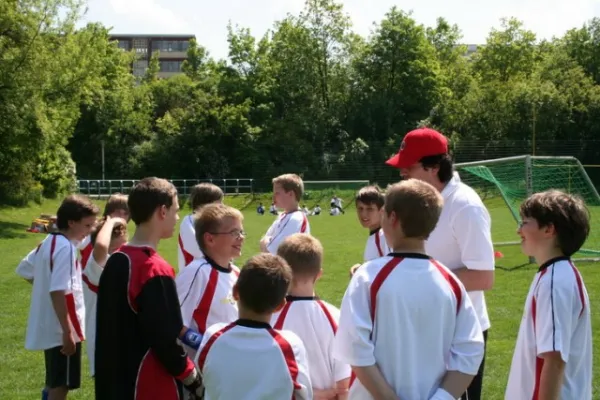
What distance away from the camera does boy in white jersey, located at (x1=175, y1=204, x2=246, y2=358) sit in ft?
12.8

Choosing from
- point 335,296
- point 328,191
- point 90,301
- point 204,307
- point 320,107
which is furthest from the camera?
point 320,107

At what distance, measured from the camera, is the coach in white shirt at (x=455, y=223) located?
12.3ft

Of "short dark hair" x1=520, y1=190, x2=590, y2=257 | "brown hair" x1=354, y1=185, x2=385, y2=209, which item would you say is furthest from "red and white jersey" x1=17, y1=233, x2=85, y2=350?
"short dark hair" x1=520, y1=190, x2=590, y2=257

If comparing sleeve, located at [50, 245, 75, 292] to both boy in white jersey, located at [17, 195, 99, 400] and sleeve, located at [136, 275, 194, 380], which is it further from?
sleeve, located at [136, 275, 194, 380]

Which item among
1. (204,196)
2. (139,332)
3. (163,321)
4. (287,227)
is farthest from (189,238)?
(163,321)

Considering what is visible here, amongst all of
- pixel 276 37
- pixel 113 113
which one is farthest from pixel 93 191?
pixel 276 37

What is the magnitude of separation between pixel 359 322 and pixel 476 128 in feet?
176

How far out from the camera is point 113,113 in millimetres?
56250

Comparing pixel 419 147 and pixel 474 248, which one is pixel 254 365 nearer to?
pixel 474 248

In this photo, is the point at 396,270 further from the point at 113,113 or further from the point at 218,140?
the point at 113,113

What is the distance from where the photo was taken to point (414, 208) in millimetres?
2961

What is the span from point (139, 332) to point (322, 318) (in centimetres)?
98

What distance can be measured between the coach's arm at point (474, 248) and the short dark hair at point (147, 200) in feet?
5.33

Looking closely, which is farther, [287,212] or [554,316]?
[287,212]
